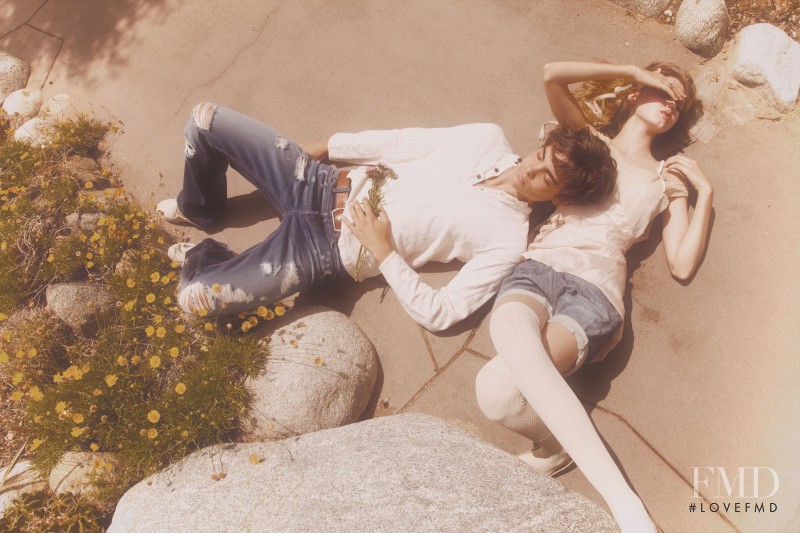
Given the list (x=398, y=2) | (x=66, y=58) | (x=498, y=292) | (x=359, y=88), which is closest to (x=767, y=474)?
(x=498, y=292)

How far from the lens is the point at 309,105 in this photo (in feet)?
12.2

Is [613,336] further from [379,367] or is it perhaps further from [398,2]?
[398,2]

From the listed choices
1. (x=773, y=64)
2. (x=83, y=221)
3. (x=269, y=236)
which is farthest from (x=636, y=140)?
(x=83, y=221)

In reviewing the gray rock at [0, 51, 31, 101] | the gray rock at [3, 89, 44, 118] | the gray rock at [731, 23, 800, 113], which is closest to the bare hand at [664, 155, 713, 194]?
the gray rock at [731, 23, 800, 113]

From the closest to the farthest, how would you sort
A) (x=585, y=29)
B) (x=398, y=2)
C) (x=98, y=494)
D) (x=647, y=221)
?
(x=98, y=494) → (x=647, y=221) → (x=585, y=29) → (x=398, y=2)

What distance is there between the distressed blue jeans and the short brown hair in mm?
1309

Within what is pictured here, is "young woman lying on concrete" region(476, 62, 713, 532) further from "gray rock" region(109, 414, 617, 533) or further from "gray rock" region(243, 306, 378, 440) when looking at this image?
"gray rock" region(243, 306, 378, 440)

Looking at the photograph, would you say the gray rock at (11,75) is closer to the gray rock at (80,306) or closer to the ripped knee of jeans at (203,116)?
the gray rock at (80,306)

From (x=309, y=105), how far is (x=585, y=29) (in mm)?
2093

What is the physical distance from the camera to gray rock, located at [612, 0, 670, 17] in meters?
3.56

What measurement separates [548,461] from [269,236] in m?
2.04

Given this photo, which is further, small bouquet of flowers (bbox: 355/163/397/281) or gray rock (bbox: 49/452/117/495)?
small bouquet of flowers (bbox: 355/163/397/281)

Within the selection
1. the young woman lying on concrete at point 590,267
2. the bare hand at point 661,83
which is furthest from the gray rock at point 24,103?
the bare hand at point 661,83

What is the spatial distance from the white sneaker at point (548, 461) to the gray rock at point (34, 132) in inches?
154
